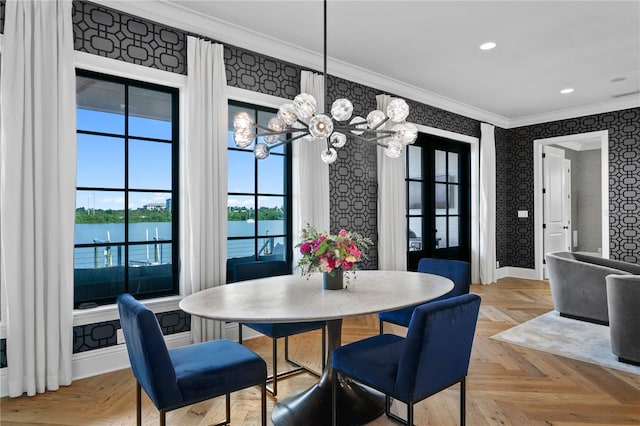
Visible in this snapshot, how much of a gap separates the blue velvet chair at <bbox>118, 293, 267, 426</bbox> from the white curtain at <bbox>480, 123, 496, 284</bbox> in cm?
522

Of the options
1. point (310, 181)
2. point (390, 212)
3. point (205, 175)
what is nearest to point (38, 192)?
point (205, 175)

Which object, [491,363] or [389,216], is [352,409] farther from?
[389,216]

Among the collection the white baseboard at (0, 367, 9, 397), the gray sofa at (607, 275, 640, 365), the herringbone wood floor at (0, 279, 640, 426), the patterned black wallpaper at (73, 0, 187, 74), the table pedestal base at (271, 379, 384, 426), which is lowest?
the herringbone wood floor at (0, 279, 640, 426)

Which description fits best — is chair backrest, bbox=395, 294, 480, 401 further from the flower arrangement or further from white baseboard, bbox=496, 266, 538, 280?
white baseboard, bbox=496, 266, 538, 280

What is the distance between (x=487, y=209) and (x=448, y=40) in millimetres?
3368

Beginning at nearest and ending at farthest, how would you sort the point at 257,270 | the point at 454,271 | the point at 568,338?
1. the point at 454,271
2. the point at 257,270
3. the point at 568,338

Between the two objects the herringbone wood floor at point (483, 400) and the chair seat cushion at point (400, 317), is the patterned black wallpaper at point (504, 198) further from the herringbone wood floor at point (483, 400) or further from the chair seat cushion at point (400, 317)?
the chair seat cushion at point (400, 317)

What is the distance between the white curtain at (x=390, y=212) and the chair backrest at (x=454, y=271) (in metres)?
1.45

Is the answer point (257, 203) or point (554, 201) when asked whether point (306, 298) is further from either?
point (554, 201)

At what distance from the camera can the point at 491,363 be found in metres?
3.05

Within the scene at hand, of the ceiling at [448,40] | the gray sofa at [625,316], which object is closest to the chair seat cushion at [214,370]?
the ceiling at [448,40]

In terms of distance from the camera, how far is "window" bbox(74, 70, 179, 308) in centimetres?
294

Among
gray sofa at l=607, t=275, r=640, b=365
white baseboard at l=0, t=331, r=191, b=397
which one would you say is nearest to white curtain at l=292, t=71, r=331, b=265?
white baseboard at l=0, t=331, r=191, b=397

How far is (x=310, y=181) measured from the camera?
393 cm
